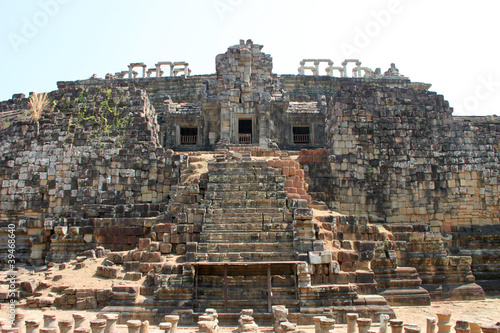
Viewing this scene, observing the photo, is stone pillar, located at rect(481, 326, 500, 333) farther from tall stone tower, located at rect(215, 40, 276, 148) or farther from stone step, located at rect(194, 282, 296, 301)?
tall stone tower, located at rect(215, 40, 276, 148)

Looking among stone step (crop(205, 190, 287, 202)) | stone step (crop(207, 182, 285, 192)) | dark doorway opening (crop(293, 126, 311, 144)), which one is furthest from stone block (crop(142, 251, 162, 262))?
dark doorway opening (crop(293, 126, 311, 144))

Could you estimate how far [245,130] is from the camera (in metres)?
23.1

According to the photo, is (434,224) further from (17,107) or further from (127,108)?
(17,107)

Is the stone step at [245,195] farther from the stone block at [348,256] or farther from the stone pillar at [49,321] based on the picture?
the stone pillar at [49,321]

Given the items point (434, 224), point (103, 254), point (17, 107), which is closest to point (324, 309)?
point (103, 254)

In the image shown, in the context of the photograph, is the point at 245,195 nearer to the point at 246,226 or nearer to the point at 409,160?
the point at 246,226

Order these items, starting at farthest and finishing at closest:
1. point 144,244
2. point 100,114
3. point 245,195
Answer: point 100,114 → point 245,195 → point 144,244

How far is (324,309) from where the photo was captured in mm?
10258

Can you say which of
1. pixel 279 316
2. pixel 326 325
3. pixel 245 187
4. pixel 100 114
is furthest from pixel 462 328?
pixel 100 114

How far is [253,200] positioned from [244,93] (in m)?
10.2

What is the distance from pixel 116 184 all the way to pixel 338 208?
919 cm

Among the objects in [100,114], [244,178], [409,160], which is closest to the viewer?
[244,178]

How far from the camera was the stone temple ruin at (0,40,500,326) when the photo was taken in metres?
10.9

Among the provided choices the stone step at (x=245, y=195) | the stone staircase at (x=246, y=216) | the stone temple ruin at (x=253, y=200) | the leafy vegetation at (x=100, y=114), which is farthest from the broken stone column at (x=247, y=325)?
the leafy vegetation at (x=100, y=114)
